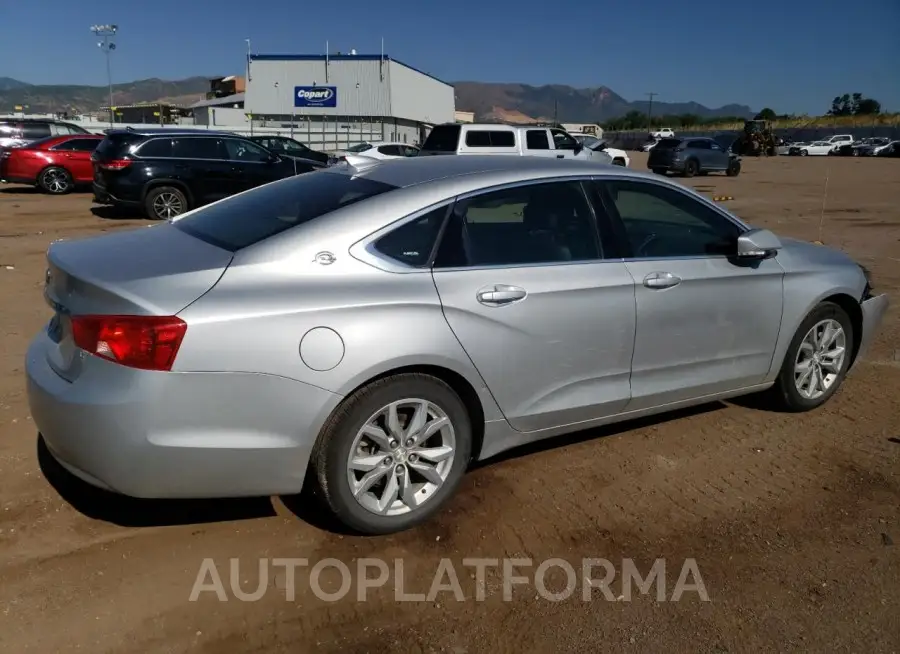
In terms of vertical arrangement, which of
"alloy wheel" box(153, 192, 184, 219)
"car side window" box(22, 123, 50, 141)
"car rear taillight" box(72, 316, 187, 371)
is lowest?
"alloy wheel" box(153, 192, 184, 219)

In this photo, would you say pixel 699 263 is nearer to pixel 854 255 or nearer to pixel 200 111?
pixel 854 255

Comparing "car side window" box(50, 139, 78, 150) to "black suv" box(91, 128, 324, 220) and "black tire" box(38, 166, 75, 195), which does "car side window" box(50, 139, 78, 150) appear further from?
"black suv" box(91, 128, 324, 220)

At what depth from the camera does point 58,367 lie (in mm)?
3016

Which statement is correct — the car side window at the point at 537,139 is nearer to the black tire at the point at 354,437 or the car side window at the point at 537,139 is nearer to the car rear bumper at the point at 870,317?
the car rear bumper at the point at 870,317

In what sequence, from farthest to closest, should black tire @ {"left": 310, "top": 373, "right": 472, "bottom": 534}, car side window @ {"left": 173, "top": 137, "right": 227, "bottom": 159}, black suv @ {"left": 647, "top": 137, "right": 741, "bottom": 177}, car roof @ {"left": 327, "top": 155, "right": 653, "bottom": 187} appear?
black suv @ {"left": 647, "top": 137, "right": 741, "bottom": 177} < car side window @ {"left": 173, "top": 137, "right": 227, "bottom": 159} < car roof @ {"left": 327, "top": 155, "right": 653, "bottom": 187} < black tire @ {"left": 310, "top": 373, "right": 472, "bottom": 534}

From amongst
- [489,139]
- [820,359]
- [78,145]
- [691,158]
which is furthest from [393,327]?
[691,158]

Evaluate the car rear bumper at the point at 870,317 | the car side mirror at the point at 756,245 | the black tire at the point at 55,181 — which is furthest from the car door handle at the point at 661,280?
the black tire at the point at 55,181

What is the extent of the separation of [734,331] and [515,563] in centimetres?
192

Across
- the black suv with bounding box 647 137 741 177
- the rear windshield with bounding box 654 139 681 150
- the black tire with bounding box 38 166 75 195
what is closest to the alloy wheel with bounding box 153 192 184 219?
the black tire with bounding box 38 166 75 195

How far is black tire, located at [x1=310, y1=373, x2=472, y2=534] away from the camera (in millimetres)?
3020

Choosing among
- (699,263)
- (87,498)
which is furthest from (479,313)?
(87,498)

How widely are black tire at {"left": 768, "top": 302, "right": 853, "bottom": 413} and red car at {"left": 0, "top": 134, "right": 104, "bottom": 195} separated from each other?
1837 centimetres

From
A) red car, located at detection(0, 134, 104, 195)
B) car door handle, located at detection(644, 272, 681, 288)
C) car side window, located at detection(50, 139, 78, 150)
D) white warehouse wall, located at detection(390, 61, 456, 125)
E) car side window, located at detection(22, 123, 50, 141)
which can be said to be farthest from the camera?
white warehouse wall, located at detection(390, 61, 456, 125)

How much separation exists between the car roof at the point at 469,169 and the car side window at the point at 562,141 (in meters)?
16.9
